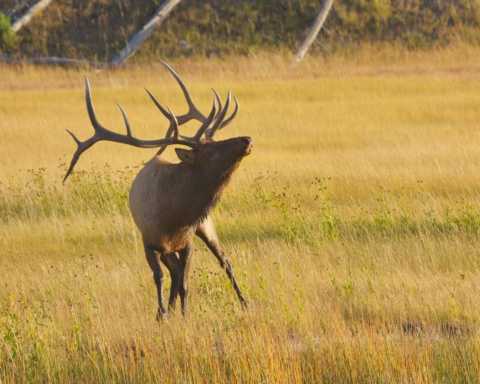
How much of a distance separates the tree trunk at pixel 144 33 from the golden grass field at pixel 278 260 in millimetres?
9968

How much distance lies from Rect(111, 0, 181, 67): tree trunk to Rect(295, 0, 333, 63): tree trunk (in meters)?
4.33

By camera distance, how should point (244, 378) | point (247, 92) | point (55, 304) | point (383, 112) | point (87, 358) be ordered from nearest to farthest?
point (244, 378), point (87, 358), point (55, 304), point (383, 112), point (247, 92)

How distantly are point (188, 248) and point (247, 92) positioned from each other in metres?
17.4

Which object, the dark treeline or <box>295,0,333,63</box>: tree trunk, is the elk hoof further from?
the dark treeline

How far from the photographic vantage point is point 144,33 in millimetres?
34281

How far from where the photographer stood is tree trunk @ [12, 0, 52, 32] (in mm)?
34812

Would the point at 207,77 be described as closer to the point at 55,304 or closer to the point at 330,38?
the point at 330,38

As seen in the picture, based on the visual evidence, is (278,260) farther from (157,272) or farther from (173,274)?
(157,272)

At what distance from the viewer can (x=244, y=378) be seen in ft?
23.6

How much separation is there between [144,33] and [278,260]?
24.7 meters

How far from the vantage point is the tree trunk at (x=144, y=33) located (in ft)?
109

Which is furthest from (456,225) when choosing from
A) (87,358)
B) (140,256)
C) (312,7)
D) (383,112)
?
(312,7)

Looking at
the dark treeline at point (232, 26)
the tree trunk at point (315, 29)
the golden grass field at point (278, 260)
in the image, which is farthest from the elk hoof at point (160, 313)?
the dark treeline at point (232, 26)

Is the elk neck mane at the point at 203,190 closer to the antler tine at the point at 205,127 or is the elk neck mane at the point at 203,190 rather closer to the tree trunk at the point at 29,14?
the antler tine at the point at 205,127
